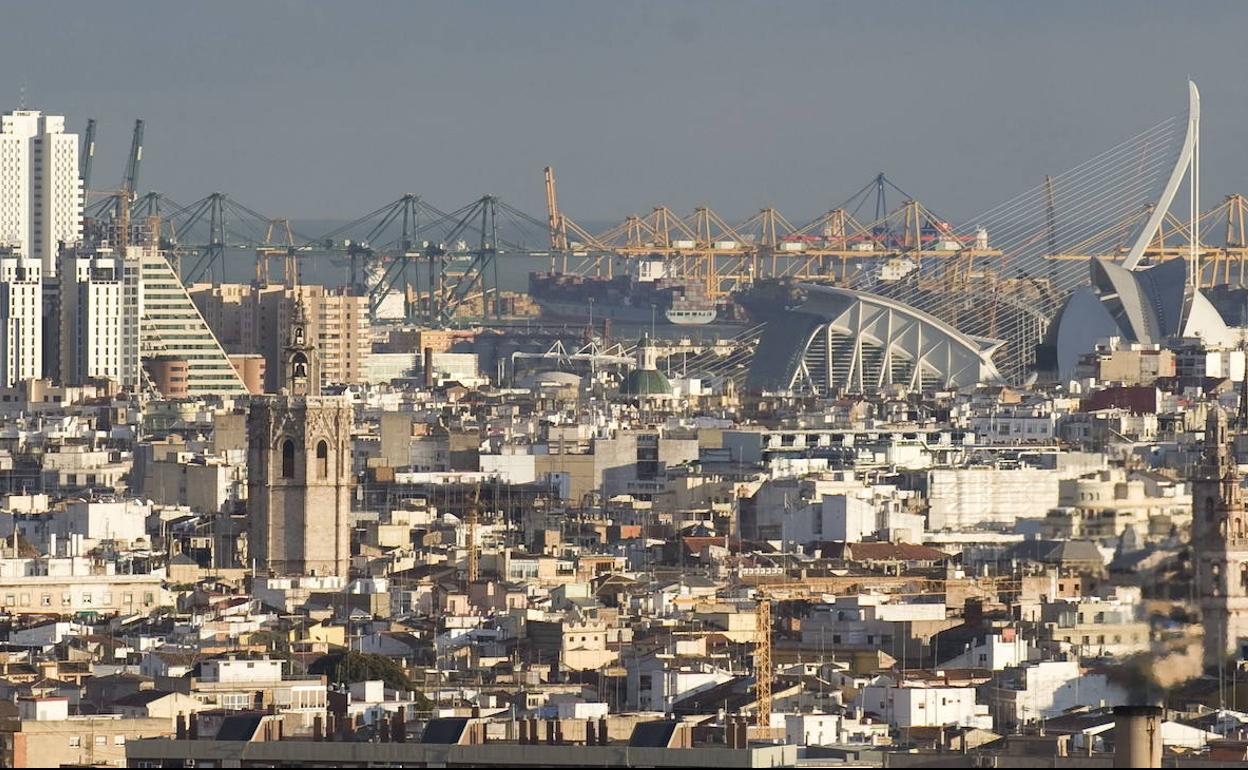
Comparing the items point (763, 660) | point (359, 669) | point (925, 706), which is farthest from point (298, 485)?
point (925, 706)

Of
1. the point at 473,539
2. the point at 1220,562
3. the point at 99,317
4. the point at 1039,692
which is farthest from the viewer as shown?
the point at 99,317

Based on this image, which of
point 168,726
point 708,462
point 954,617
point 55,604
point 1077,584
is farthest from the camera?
point 708,462

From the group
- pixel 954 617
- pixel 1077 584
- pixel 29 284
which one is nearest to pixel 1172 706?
pixel 1077 584

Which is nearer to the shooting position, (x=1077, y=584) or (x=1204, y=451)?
(x=1077, y=584)

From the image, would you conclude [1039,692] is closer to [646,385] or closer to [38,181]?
[646,385]

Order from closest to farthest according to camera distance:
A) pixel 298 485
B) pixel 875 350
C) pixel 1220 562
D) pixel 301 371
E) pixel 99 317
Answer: pixel 1220 562
pixel 298 485
pixel 301 371
pixel 99 317
pixel 875 350

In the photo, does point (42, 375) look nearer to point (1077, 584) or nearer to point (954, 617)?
point (954, 617)

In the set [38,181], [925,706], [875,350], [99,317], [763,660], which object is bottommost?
[925,706]
